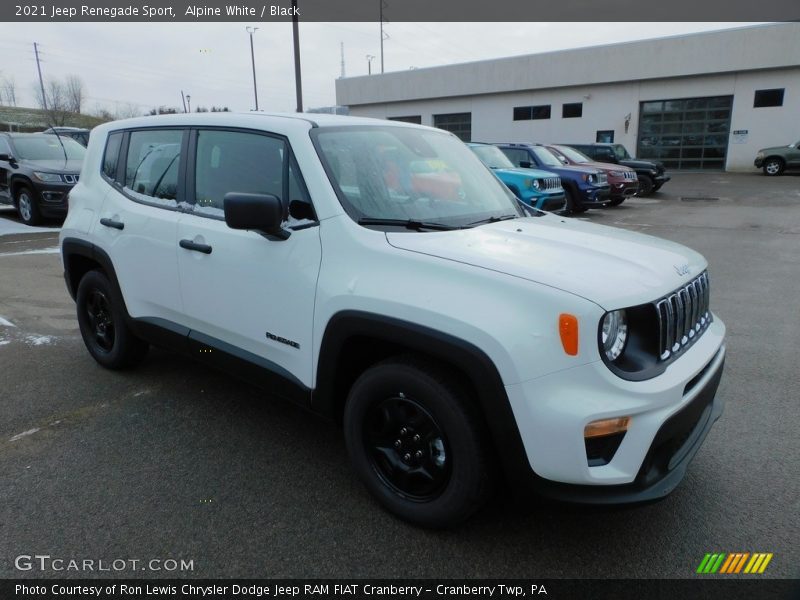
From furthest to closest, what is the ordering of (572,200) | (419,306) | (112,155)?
(572,200) < (112,155) < (419,306)

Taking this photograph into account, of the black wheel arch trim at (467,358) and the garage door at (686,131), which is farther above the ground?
the garage door at (686,131)

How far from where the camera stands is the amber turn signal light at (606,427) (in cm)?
207

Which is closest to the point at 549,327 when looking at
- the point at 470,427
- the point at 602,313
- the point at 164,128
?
the point at 602,313

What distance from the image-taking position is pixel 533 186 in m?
11.8

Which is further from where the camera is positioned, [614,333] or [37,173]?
[37,173]

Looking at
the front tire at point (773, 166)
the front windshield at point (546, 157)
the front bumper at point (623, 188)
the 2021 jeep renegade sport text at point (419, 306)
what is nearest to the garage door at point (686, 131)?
the front tire at point (773, 166)

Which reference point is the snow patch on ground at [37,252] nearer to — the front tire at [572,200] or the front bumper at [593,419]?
the front bumper at [593,419]

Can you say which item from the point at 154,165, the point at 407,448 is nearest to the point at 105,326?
the point at 154,165

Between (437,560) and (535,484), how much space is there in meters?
0.58

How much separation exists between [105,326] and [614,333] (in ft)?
12.2

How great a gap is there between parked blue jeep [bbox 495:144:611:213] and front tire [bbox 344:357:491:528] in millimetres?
12101

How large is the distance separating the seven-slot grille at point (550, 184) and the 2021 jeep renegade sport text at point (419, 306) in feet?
28.6

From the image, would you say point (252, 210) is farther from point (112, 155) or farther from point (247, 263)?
point (112, 155)

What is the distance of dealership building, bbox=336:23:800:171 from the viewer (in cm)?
2581
